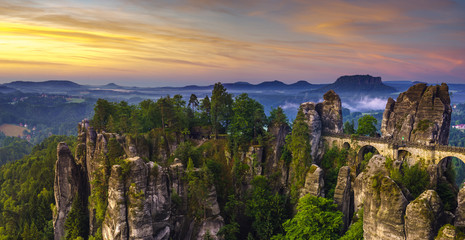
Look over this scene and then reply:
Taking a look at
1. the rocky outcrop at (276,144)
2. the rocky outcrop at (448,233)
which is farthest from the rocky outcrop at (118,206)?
the rocky outcrop at (448,233)

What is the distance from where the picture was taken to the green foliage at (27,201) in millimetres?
53566

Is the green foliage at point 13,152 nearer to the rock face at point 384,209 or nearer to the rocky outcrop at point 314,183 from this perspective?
the rocky outcrop at point 314,183

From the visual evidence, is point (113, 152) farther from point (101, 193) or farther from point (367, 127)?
point (367, 127)

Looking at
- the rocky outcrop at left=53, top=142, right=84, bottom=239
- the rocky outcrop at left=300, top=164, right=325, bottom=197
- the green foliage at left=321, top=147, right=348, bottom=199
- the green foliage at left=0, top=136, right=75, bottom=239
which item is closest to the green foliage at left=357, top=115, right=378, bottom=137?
the green foliage at left=321, top=147, right=348, bottom=199

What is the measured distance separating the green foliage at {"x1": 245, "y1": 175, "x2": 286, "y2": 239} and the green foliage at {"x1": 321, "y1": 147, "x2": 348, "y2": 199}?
8221 millimetres

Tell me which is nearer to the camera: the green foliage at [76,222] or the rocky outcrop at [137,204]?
the rocky outcrop at [137,204]

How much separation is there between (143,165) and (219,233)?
14.2 meters

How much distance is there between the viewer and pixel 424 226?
2367cm

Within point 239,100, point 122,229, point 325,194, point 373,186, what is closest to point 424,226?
point 373,186

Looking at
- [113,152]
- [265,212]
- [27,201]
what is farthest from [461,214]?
[27,201]

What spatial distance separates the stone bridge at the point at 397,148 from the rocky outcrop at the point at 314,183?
39.8ft

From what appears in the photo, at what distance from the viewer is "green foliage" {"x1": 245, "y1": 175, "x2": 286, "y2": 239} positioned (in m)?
42.2

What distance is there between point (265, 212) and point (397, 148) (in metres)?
23.1

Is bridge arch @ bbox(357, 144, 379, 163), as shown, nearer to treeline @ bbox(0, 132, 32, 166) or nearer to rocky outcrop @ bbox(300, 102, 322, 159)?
rocky outcrop @ bbox(300, 102, 322, 159)
